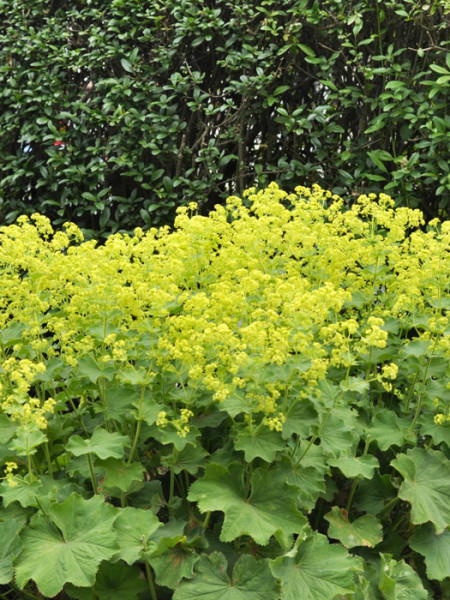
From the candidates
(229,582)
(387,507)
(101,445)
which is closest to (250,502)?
(229,582)

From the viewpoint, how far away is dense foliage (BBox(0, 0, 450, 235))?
5.21m

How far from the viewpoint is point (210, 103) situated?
20.1ft

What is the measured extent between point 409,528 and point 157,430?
1233 millimetres

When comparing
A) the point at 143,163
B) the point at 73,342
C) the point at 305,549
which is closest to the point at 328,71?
the point at 143,163

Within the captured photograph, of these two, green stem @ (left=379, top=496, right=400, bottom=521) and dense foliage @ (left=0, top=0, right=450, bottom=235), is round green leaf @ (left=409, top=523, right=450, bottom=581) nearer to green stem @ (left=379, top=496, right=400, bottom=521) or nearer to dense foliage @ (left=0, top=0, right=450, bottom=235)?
green stem @ (left=379, top=496, right=400, bottom=521)

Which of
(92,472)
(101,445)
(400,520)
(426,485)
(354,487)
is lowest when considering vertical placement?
(400,520)

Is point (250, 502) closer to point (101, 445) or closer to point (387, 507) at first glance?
point (101, 445)

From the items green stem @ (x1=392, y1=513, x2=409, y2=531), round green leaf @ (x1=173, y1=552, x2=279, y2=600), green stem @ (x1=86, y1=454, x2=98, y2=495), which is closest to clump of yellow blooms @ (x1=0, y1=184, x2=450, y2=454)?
green stem @ (x1=86, y1=454, x2=98, y2=495)

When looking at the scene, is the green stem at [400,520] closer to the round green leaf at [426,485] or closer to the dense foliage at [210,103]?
the round green leaf at [426,485]

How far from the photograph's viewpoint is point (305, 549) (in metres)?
2.41

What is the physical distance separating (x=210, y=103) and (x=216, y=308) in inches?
154

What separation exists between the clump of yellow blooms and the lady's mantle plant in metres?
0.01

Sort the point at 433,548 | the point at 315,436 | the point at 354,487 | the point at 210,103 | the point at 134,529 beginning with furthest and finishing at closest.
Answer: the point at 210,103 < the point at 354,487 < the point at 433,548 < the point at 315,436 < the point at 134,529

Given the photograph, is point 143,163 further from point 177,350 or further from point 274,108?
point 177,350
